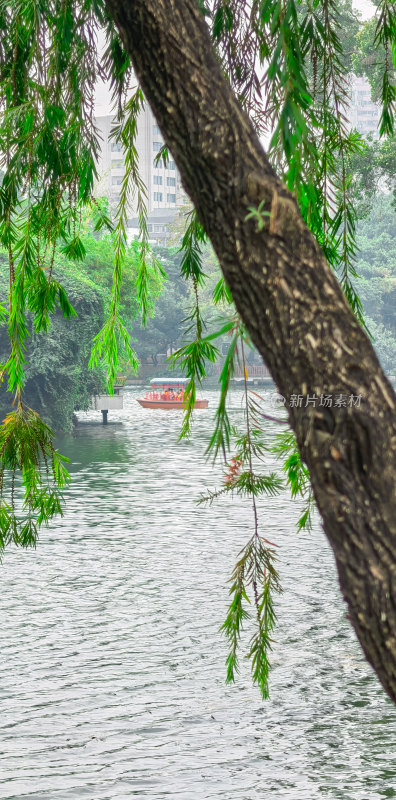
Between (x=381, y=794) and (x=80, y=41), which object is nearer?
(x=80, y=41)

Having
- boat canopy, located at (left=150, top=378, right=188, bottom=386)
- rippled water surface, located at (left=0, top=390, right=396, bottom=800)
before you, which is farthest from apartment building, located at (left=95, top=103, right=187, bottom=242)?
rippled water surface, located at (left=0, top=390, right=396, bottom=800)

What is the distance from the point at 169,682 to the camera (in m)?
11.8

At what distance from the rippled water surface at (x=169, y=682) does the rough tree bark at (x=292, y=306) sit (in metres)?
7.75

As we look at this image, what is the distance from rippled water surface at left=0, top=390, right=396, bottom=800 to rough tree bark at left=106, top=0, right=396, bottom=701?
25.4ft

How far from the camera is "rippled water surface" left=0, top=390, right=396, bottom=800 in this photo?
9367 mm

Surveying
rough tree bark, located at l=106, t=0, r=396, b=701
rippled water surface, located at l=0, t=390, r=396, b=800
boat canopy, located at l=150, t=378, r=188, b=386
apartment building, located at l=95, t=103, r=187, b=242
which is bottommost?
rippled water surface, located at l=0, t=390, r=396, b=800

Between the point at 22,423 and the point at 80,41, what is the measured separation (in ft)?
5.23

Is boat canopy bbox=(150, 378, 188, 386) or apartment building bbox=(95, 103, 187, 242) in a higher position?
apartment building bbox=(95, 103, 187, 242)

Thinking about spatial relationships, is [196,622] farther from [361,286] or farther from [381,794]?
[361,286]

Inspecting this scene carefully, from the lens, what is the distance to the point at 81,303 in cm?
3238

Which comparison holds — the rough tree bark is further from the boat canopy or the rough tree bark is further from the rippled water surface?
the boat canopy

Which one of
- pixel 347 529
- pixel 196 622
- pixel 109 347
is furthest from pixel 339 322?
pixel 196 622

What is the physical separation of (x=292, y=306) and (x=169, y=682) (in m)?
10.4

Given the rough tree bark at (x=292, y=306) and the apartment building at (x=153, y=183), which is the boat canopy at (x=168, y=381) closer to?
the rough tree bark at (x=292, y=306)
